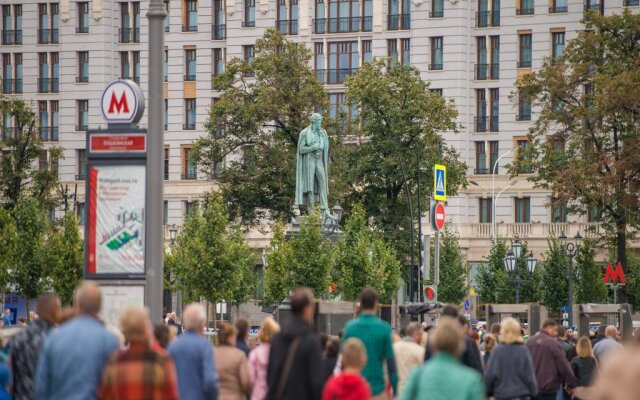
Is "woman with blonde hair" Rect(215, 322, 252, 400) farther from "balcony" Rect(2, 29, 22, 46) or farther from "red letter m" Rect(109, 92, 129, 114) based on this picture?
"balcony" Rect(2, 29, 22, 46)

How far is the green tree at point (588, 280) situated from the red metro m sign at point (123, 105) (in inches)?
1819

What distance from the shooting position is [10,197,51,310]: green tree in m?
59.8

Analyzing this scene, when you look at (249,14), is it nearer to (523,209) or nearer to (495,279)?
(523,209)

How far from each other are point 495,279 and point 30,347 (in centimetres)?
6003

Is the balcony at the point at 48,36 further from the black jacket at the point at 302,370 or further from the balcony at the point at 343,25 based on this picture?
the black jacket at the point at 302,370

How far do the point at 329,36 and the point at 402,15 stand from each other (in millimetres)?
4083

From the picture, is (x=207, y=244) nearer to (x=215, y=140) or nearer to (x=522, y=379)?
(x=215, y=140)

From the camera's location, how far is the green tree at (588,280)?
6519 cm

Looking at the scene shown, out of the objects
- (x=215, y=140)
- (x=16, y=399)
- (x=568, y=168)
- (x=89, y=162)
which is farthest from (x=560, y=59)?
(x=16, y=399)

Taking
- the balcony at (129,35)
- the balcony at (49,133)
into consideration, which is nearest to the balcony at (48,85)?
the balcony at (49,133)

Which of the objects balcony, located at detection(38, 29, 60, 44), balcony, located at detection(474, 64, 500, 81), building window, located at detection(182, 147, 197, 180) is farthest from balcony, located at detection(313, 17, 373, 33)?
balcony, located at detection(38, 29, 60, 44)

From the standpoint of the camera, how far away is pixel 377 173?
217 feet

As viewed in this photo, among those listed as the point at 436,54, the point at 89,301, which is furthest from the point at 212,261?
the point at 89,301

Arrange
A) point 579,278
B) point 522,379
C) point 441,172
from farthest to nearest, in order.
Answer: point 579,278 < point 441,172 < point 522,379
